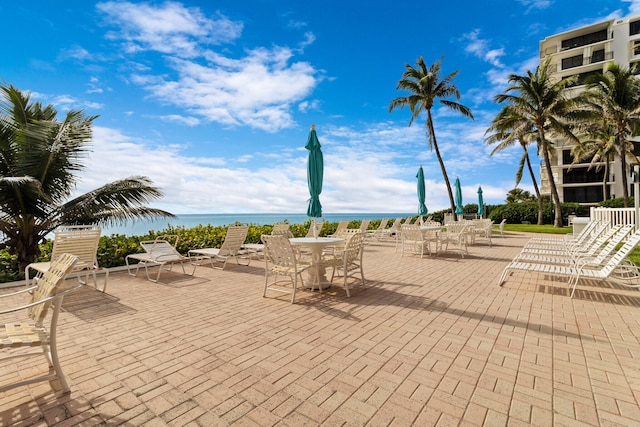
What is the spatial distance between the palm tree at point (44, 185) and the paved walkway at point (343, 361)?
2726 millimetres

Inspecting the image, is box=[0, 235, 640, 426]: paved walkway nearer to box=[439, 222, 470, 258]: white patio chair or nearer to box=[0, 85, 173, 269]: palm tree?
box=[0, 85, 173, 269]: palm tree

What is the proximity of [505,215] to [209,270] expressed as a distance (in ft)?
95.8

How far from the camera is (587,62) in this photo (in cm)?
3741

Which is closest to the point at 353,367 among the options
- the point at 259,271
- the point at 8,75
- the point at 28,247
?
the point at 259,271

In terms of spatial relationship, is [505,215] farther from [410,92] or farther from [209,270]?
[209,270]

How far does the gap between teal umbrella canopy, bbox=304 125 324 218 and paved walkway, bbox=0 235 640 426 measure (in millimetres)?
2325

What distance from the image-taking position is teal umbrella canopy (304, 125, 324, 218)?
6.86m

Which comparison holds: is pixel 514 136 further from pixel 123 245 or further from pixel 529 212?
pixel 123 245

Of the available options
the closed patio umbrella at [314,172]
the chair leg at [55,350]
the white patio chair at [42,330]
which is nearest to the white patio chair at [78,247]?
the white patio chair at [42,330]

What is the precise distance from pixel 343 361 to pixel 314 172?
15.4 feet

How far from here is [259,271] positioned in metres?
7.66

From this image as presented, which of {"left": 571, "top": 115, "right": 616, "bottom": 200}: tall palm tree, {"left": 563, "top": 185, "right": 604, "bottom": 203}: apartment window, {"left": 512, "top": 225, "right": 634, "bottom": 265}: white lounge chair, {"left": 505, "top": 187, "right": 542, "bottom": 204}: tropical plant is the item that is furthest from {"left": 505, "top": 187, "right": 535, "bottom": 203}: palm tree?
{"left": 512, "top": 225, "right": 634, "bottom": 265}: white lounge chair

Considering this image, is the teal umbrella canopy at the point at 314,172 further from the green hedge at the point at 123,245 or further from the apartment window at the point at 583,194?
the apartment window at the point at 583,194

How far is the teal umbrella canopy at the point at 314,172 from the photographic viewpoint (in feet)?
22.5
